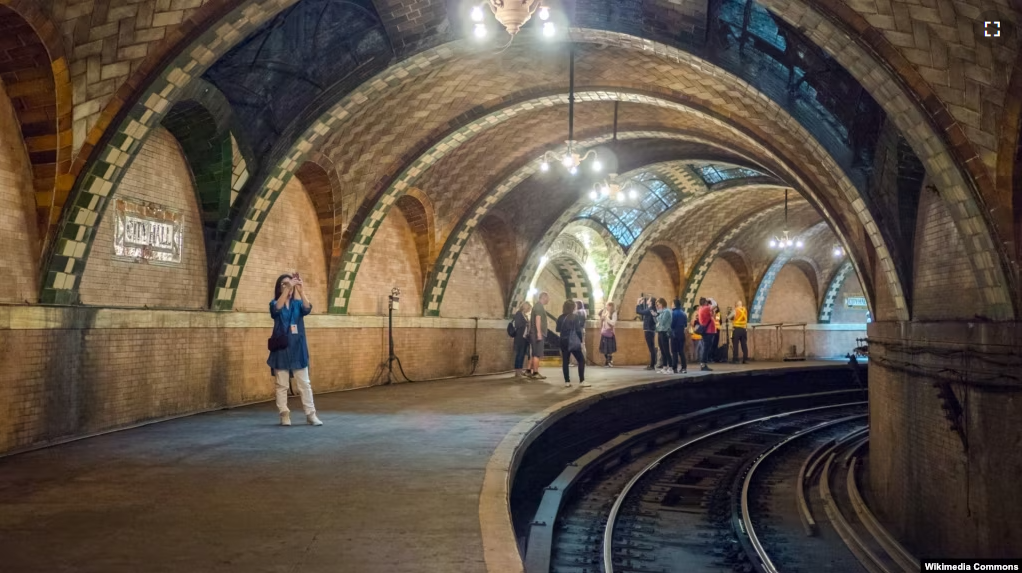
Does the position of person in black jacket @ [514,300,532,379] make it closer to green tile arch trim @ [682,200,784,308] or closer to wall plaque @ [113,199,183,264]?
wall plaque @ [113,199,183,264]

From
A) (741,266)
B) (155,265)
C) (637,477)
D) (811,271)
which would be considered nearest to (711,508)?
(637,477)

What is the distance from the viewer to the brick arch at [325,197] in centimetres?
1192

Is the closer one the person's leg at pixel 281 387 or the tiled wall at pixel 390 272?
the person's leg at pixel 281 387

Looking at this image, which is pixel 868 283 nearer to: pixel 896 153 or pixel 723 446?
pixel 896 153

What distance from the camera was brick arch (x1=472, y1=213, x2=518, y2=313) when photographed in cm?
1725

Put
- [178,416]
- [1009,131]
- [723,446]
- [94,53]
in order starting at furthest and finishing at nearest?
1. [723,446]
2. [178,416]
3. [94,53]
4. [1009,131]

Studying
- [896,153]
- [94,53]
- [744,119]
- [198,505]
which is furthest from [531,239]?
[198,505]

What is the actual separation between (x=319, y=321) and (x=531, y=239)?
6446 mm

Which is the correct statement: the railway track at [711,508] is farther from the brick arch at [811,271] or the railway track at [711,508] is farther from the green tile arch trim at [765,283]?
the brick arch at [811,271]

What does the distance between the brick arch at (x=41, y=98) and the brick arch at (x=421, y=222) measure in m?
7.45

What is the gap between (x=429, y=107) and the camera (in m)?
12.2

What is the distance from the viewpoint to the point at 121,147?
7.72 metres

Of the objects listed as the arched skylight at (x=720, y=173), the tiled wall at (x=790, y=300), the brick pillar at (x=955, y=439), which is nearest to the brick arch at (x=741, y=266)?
the tiled wall at (x=790, y=300)

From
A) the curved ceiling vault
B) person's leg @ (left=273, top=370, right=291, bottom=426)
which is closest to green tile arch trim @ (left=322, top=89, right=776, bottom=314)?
the curved ceiling vault
